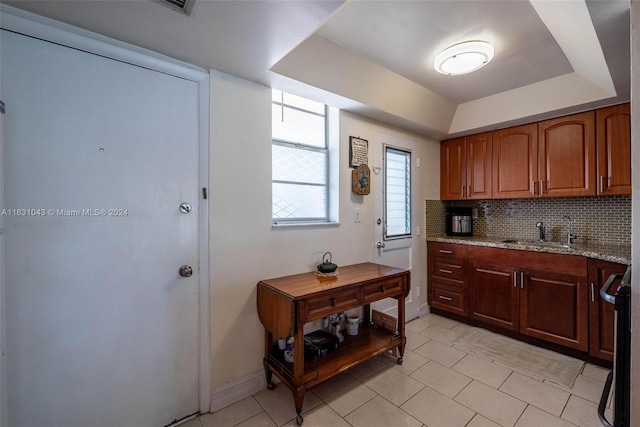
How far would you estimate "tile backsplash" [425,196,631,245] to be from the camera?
257 centimetres

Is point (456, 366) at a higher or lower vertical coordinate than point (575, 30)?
lower

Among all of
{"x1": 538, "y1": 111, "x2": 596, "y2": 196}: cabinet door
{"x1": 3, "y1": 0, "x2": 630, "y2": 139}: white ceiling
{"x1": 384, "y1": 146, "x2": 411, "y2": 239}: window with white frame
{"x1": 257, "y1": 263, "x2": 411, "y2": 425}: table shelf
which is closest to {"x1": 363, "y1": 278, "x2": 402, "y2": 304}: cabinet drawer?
{"x1": 257, "y1": 263, "x2": 411, "y2": 425}: table shelf

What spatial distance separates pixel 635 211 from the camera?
926 mm

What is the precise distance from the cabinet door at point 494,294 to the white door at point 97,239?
2.75m

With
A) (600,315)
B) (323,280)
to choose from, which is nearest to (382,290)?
(323,280)

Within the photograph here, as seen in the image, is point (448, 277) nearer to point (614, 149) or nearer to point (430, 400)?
point (430, 400)

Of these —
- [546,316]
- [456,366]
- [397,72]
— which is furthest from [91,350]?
[546,316]

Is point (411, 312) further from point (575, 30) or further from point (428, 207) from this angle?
point (575, 30)

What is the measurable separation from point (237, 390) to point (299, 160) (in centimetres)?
177

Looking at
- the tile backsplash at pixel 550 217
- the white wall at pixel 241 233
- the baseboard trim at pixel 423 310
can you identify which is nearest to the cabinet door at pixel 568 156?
the tile backsplash at pixel 550 217

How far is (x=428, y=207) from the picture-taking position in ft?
11.1

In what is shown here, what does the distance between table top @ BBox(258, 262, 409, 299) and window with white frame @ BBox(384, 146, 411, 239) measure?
0.70m

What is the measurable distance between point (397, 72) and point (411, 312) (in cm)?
252

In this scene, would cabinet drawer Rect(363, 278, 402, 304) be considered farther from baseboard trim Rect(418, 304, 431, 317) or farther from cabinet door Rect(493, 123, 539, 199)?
cabinet door Rect(493, 123, 539, 199)
